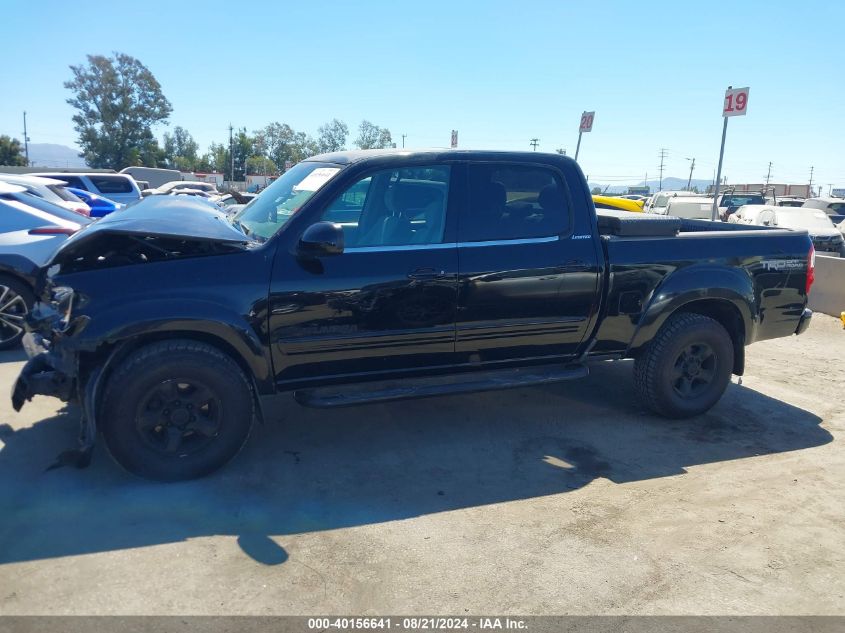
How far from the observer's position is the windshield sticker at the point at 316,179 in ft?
13.5

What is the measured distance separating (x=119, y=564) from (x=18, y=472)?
4.25ft

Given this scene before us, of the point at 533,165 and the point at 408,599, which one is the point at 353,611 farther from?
the point at 533,165

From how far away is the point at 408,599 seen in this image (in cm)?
286

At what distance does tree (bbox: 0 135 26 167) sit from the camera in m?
56.9

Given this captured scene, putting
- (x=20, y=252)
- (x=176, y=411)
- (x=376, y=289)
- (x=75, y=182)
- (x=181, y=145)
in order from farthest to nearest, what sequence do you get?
(x=181, y=145)
(x=75, y=182)
(x=20, y=252)
(x=376, y=289)
(x=176, y=411)

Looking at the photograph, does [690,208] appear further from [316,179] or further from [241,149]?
[241,149]

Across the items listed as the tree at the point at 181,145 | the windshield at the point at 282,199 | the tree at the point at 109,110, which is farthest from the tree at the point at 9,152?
the windshield at the point at 282,199

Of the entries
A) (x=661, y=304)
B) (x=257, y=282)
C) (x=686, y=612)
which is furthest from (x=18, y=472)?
(x=661, y=304)

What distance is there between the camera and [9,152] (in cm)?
5759

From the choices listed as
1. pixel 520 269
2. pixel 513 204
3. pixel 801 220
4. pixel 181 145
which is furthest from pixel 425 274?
pixel 181 145

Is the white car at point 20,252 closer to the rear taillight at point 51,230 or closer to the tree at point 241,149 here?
the rear taillight at point 51,230

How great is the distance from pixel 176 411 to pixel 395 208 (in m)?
1.83

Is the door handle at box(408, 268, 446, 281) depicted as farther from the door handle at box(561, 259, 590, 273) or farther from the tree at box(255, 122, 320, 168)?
the tree at box(255, 122, 320, 168)

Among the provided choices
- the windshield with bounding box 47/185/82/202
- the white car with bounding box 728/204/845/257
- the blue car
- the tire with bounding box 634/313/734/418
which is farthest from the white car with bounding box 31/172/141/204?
the white car with bounding box 728/204/845/257
